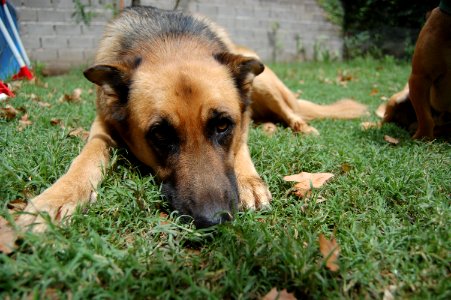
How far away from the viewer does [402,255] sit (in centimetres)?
152

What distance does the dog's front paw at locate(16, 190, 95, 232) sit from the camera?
1568mm

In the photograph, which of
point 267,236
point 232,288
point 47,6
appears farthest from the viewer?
point 47,6

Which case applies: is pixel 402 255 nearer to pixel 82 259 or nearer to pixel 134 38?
pixel 82 259

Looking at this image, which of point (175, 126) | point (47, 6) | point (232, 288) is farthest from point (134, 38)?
point (47, 6)

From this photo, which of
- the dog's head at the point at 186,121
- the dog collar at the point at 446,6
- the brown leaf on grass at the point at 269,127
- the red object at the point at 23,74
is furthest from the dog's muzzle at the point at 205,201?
the red object at the point at 23,74

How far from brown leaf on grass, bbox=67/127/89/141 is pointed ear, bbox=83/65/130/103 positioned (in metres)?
0.69

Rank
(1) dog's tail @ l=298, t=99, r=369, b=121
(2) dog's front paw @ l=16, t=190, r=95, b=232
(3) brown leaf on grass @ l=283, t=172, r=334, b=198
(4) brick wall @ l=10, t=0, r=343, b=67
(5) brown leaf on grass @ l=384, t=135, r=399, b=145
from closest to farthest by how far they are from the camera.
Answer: (2) dog's front paw @ l=16, t=190, r=95, b=232 → (3) brown leaf on grass @ l=283, t=172, r=334, b=198 → (5) brown leaf on grass @ l=384, t=135, r=399, b=145 → (1) dog's tail @ l=298, t=99, r=369, b=121 → (4) brick wall @ l=10, t=0, r=343, b=67

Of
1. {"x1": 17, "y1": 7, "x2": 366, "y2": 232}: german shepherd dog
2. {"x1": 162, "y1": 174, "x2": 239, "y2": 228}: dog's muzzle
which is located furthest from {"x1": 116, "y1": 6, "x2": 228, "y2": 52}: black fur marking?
{"x1": 162, "y1": 174, "x2": 239, "y2": 228}: dog's muzzle

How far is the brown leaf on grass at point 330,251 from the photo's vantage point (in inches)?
56.3

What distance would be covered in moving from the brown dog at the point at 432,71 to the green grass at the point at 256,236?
52 cm

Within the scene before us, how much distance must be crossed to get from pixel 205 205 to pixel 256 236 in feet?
1.05

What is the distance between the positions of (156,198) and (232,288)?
2.81 ft

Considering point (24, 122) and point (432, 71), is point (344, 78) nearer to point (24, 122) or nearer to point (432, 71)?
point (432, 71)

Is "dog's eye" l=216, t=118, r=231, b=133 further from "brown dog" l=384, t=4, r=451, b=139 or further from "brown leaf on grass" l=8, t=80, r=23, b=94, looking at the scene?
"brown leaf on grass" l=8, t=80, r=23, b=94
